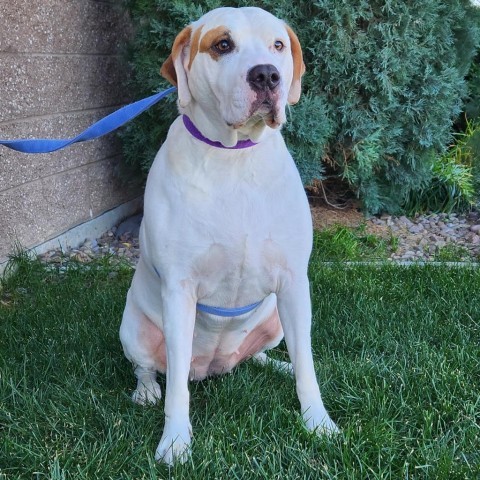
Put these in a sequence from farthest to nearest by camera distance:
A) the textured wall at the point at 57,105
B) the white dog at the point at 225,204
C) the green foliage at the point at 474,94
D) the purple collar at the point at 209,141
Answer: the green foliage at the point at 474,94 < the textured wall at the point at 57,105 < the purple collar at the point at 209,141 < the white dog at the point at 225,204

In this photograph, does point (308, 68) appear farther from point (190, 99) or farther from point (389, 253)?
point (190, 99)

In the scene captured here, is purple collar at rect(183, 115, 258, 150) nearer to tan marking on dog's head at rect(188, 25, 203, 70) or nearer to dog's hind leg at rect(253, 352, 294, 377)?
tan marking on dog's head at rect(188, 25, 203, 70)

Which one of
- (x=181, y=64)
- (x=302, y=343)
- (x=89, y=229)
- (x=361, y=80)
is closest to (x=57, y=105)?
(x=89, y=229)

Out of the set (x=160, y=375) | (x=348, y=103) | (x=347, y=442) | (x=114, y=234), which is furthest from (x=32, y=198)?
Answer: (x=347, y=442)

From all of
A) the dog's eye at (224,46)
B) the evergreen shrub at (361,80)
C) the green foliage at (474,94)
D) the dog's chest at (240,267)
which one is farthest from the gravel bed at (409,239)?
the dog's eye at (224,46)

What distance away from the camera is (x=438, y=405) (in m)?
2.54

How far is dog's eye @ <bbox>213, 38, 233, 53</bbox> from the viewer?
2199 mm

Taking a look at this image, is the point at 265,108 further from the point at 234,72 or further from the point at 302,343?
the point at 302,343

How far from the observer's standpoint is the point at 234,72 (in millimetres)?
2146

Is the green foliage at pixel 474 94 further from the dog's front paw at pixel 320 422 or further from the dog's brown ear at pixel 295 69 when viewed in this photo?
the dog's front paw at pixel 320 422

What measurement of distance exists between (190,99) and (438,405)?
1419mm

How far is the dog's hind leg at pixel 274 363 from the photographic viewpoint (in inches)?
115

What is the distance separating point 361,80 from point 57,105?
208cm

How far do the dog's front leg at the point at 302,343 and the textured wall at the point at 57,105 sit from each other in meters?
2.33
